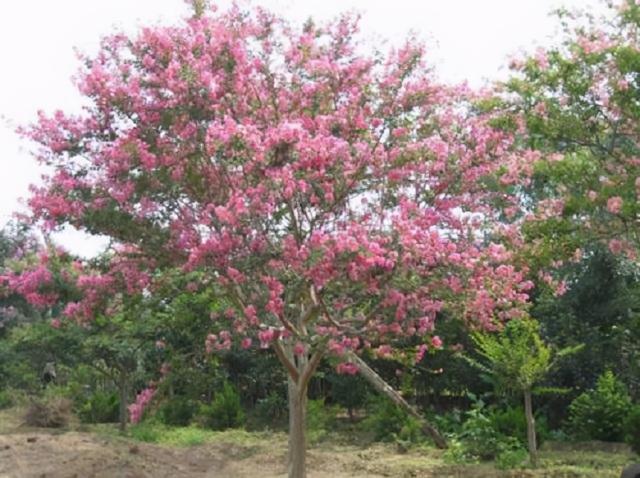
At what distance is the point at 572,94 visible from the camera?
7523 mm

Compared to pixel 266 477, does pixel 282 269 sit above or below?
above

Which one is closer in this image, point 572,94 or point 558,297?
point 572,94

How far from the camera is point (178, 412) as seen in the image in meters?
14.6

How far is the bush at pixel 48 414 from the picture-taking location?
43.5 feet

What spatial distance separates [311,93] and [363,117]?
0.63 meters

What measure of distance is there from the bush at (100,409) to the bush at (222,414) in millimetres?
2585

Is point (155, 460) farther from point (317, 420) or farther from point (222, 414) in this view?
point (222, 414)

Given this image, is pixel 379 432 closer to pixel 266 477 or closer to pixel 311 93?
pixel 266 477

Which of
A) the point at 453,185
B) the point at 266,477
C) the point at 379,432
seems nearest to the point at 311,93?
the point at 453,185

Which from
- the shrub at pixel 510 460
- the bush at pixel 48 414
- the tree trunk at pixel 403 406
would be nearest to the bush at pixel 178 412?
the bush at pixel 48 414

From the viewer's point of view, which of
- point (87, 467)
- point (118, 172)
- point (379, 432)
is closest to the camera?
point (118, 172)

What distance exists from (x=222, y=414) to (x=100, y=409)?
3.12m

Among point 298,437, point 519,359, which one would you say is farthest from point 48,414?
point 519,359

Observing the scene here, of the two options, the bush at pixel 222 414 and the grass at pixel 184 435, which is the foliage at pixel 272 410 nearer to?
the bush at pixel 222 414
